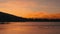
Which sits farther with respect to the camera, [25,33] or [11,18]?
[11,18]

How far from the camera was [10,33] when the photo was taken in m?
9.16

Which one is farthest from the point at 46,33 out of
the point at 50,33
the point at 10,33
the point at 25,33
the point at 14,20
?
the point at 14,20

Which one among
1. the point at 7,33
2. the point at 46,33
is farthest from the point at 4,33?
the point at 46,33

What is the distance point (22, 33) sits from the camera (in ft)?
29.6

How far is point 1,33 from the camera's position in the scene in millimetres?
9141

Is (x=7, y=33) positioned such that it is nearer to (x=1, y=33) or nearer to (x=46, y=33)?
(x=1, y=33)

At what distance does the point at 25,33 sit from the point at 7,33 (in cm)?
70

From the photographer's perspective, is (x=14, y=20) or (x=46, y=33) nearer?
(x=46, y=33)

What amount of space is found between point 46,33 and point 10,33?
137 cm

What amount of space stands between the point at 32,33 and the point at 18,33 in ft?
1.73

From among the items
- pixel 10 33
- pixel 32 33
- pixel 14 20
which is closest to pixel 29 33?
pixel 32 33

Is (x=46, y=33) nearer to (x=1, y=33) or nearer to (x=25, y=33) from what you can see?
(x=25, y=33)

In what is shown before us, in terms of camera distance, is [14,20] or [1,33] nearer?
[1,33]

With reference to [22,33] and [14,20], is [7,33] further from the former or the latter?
[14,20]
